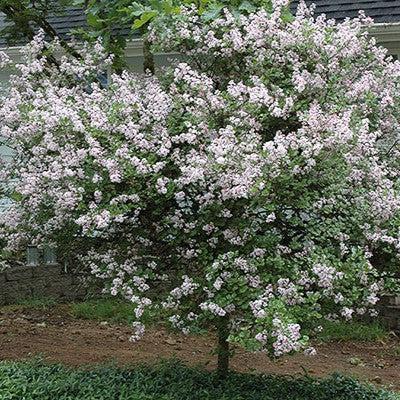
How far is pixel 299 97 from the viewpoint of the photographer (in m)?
5.31

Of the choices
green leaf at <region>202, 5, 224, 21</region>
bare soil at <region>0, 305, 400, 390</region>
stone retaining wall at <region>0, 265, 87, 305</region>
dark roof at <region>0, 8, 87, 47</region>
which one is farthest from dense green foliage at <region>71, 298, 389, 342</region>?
dark roof at <region>0, 8, 87, 47</region>

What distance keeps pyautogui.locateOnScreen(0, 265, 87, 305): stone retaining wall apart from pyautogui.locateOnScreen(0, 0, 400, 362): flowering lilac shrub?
13.3ft

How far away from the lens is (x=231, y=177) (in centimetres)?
467

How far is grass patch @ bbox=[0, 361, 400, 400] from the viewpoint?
18.4 ft

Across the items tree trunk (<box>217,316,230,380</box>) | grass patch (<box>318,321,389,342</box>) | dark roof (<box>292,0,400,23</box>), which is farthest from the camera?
dark roof (<box>292,0,400,23</box>)

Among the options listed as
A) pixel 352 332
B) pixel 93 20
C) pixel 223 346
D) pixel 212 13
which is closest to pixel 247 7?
pixel 212 13

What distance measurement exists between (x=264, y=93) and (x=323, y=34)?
0.70m

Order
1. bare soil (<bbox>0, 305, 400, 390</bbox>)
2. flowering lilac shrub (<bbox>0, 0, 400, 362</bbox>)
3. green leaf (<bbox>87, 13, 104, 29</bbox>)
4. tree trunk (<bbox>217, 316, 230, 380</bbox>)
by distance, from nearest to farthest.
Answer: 1. flowering lilac shrub (<bbox>0, 0, 400, 362</bbox>)
2. tree trunk (<bbox>217, 316, 230, 380</bbox>)
3. green leaf (<bbox>87, 13, 104, 29</bbox>)
4. bare soil (<bbox>0, 305, 400, 390</bbox>)

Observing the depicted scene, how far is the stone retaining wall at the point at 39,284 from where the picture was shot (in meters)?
9.58

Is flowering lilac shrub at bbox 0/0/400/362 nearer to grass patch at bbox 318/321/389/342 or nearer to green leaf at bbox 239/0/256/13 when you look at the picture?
green leaf at bbox 239/0/256/13

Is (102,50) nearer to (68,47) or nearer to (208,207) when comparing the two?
(68,47)

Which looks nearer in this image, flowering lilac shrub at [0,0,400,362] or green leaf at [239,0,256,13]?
flowering lilac shrub at [0,0,400,362]

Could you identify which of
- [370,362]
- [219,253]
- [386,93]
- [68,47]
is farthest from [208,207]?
[370,362]

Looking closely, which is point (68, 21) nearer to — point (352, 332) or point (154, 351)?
point (154, 351)
